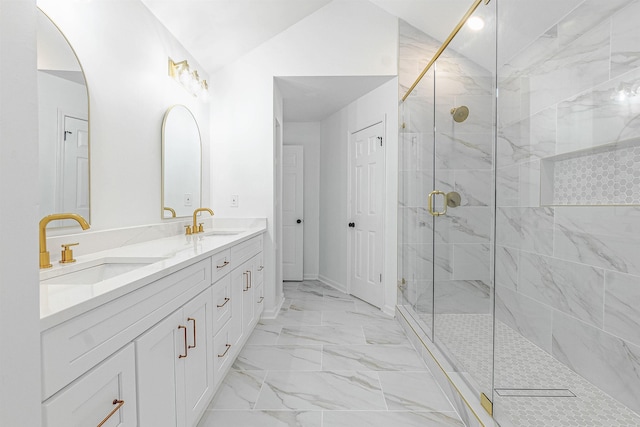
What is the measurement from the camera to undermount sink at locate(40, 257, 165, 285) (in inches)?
46.0

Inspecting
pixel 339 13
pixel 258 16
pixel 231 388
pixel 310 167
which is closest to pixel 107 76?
pixel 258 16

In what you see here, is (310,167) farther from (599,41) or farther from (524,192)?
(599,41)

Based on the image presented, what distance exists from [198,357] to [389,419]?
3.23 feet

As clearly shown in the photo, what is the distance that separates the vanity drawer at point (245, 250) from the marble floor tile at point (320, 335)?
0.73 meters

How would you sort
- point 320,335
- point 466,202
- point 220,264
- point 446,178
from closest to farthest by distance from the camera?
point 220,264, point 466,202, point 446,178, point 320,335

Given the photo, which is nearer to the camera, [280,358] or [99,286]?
[99,286]

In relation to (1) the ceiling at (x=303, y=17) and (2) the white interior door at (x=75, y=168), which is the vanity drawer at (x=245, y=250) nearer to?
(2) the white interior door at (x=75, y=168)

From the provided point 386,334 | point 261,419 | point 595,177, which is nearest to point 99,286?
point 261,419

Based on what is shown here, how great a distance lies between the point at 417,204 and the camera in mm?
2652

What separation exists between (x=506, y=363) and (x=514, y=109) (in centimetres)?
145

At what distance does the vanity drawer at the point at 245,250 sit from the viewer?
6.55ft

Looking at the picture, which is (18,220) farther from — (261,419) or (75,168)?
(261,419)

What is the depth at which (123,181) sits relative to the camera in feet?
5.93

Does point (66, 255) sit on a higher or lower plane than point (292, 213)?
lower
